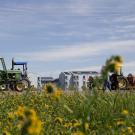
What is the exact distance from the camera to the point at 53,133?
207 inches

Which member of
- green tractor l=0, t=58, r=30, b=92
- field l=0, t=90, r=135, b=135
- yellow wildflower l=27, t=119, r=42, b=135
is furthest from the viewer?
green tractor l=0, t=58, r=30, b=92

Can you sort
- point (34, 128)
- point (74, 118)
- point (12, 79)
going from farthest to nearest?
1. point (12, 79)
2. point (74, 118)
3. point (34, 128)

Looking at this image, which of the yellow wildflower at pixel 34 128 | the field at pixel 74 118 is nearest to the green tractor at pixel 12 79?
the field at pixel 74 118

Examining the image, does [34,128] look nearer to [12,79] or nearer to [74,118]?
[74,118]

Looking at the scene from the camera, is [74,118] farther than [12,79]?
No

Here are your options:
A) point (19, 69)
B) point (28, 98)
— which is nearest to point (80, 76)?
point (19, 69)

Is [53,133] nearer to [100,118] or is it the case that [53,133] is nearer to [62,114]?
[100,118]

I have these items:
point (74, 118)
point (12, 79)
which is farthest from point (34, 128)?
point (12, 79)

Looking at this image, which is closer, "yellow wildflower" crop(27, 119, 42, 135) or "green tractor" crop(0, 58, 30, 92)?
"yellow wildflower" crop(27, 119, 42, 135)

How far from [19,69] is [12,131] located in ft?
76.5

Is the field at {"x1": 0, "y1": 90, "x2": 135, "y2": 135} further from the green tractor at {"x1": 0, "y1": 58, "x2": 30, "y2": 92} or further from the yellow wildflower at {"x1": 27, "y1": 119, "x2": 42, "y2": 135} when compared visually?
the green tractor at {"x1": 0, "y1": 58, "x2": 30, "y2": 92}

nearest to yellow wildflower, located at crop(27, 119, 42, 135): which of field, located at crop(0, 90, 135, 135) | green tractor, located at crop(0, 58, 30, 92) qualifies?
field, located at crop(0, 90, 135, 135)

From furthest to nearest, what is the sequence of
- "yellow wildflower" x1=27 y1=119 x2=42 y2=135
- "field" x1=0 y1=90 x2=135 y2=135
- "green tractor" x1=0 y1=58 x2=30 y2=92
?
"green tractor" x1=0 y1=58 x2=30 y2=92 < "field" x1=0 y1=90 x2=135 y2=135 < "yellow wildflower" x1=27 y1=119 x2=42 y2=135

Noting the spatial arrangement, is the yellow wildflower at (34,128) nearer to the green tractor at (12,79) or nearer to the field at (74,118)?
the field at (74,118)
